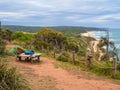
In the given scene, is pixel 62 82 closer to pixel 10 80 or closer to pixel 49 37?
pixel 10 80

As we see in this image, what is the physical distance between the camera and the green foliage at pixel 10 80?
697 cm

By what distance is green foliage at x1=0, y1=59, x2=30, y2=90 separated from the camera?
697 cm

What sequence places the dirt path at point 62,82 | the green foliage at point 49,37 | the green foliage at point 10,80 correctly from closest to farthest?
1. the green foliage at point 10,80
2. the dirt path at point 62,82
3. the green foliage at point 49,37

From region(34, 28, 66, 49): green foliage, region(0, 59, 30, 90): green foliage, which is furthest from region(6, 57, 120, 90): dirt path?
region(34, 28, 66, 49): green foliage

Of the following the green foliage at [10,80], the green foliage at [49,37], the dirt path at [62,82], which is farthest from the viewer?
the green foliage at [49,37]

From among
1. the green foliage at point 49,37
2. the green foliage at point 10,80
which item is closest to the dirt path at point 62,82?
the green foliage at point 10,80

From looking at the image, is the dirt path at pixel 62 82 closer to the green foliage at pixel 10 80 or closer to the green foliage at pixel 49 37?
the green foliage at pixel 10 80

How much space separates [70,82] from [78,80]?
24.3 inches

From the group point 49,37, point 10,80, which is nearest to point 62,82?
point 10,80

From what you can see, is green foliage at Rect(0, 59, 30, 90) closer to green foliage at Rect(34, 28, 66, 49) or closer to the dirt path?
the dirt path

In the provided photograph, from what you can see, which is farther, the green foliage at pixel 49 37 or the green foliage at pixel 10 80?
the green foliage at pixel 49 37

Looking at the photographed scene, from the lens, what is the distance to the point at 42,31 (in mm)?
36375

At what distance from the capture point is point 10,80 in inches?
286

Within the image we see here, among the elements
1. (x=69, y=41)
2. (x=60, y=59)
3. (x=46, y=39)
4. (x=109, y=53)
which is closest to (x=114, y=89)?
(x=60, y=59)
